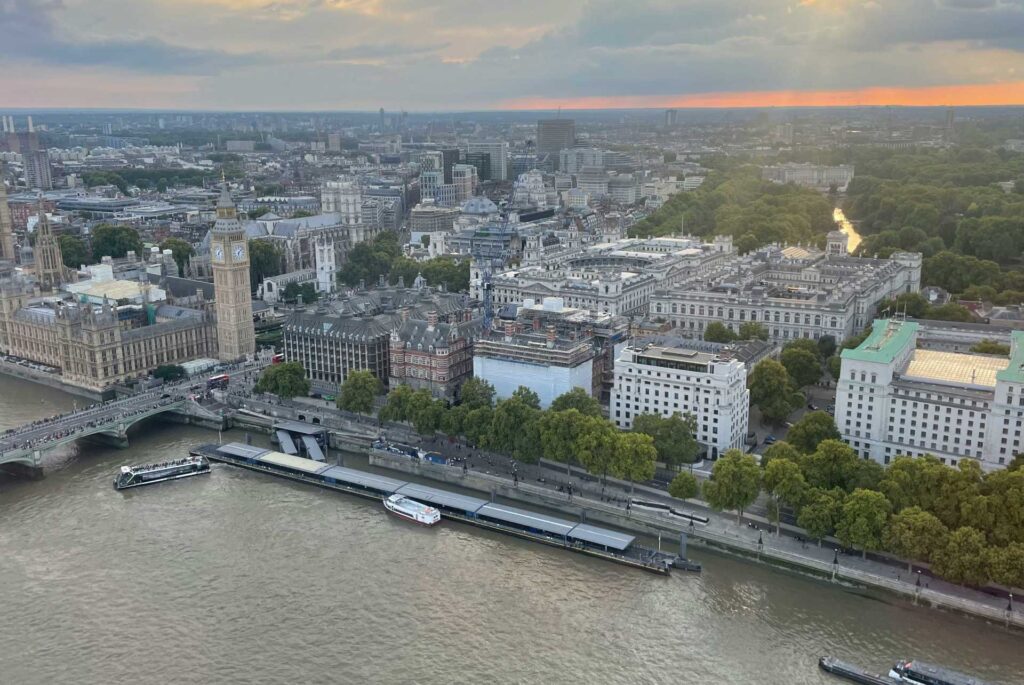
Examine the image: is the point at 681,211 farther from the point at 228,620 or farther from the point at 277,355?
the point at 228,620

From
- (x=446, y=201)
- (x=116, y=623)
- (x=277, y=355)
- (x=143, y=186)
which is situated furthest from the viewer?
(x=143, y=186)

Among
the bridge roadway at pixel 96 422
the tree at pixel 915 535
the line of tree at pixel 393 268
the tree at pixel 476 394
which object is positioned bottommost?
the bridge roadway at pixel 96 422

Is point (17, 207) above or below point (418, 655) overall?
above

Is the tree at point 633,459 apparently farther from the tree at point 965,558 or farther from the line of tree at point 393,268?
the line of tree at point 393,268

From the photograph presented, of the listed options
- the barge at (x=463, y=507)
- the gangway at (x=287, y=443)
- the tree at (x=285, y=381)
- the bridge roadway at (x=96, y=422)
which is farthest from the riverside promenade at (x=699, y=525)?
the bridge roadway at (x=96, y=422)

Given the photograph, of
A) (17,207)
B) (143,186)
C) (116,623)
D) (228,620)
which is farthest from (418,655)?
(143,186)

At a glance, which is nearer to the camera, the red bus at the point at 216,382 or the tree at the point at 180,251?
the red bus at the point at 216,382

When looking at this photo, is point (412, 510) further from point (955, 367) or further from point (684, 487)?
point (955, 367)
